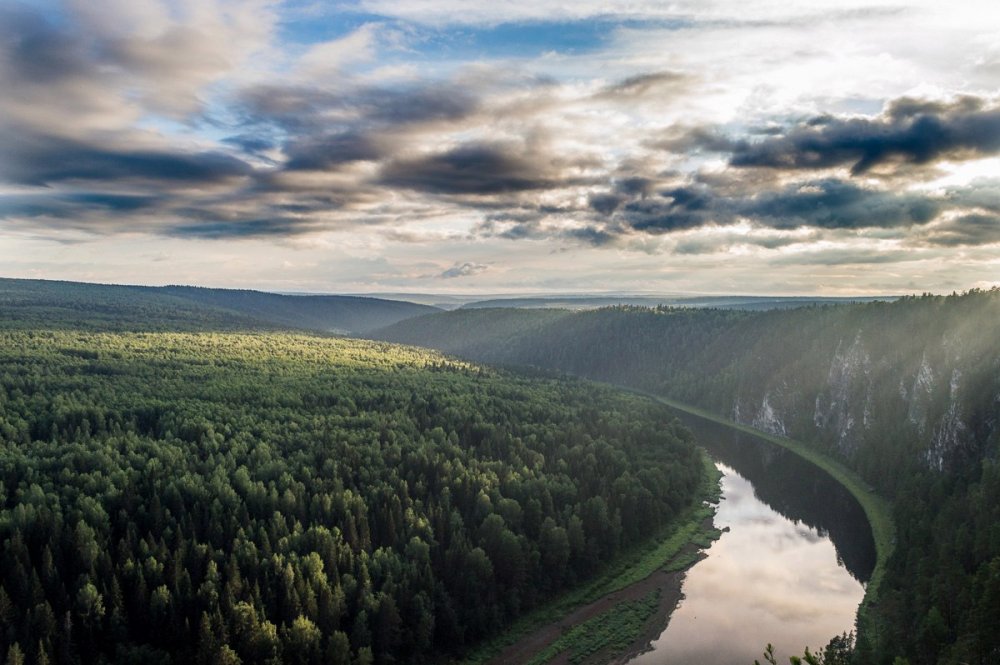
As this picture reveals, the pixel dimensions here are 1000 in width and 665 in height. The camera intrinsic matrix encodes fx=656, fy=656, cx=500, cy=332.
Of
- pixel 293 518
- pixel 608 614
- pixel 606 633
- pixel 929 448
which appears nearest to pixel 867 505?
pixel 929 448

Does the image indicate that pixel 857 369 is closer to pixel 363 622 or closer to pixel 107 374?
pixel 363 622

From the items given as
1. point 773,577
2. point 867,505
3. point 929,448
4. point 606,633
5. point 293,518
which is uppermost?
point 929,448

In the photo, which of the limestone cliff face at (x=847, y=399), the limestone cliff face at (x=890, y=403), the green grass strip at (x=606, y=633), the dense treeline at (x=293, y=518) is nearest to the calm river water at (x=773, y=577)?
the green grass strip at (x=606, y=633)

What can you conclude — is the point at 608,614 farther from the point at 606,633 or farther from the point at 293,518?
the point at 293,518

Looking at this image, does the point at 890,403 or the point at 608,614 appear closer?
the point at 608,614

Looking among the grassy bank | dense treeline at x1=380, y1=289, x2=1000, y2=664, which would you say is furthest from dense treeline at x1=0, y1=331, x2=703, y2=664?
dense treeline at x1=380, y1=289, x2=1000, y2=664

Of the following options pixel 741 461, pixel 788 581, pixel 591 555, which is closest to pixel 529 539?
pixel 591 555

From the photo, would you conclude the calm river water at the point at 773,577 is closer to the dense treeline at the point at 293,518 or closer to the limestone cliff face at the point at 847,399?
the dense treeline at the point at 293,518

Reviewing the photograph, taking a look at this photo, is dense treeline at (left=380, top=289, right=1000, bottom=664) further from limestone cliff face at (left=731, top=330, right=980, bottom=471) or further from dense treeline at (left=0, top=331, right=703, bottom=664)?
dense treeline at (left=0, top=331, right=703, bottom=664)

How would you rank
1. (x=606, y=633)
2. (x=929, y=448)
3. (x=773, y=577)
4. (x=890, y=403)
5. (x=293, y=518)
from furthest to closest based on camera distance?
(x=890, y=403)
(x=929, y=448)
(x=773, y=577)
(x=293, y=518)
(x=606, y=633)
